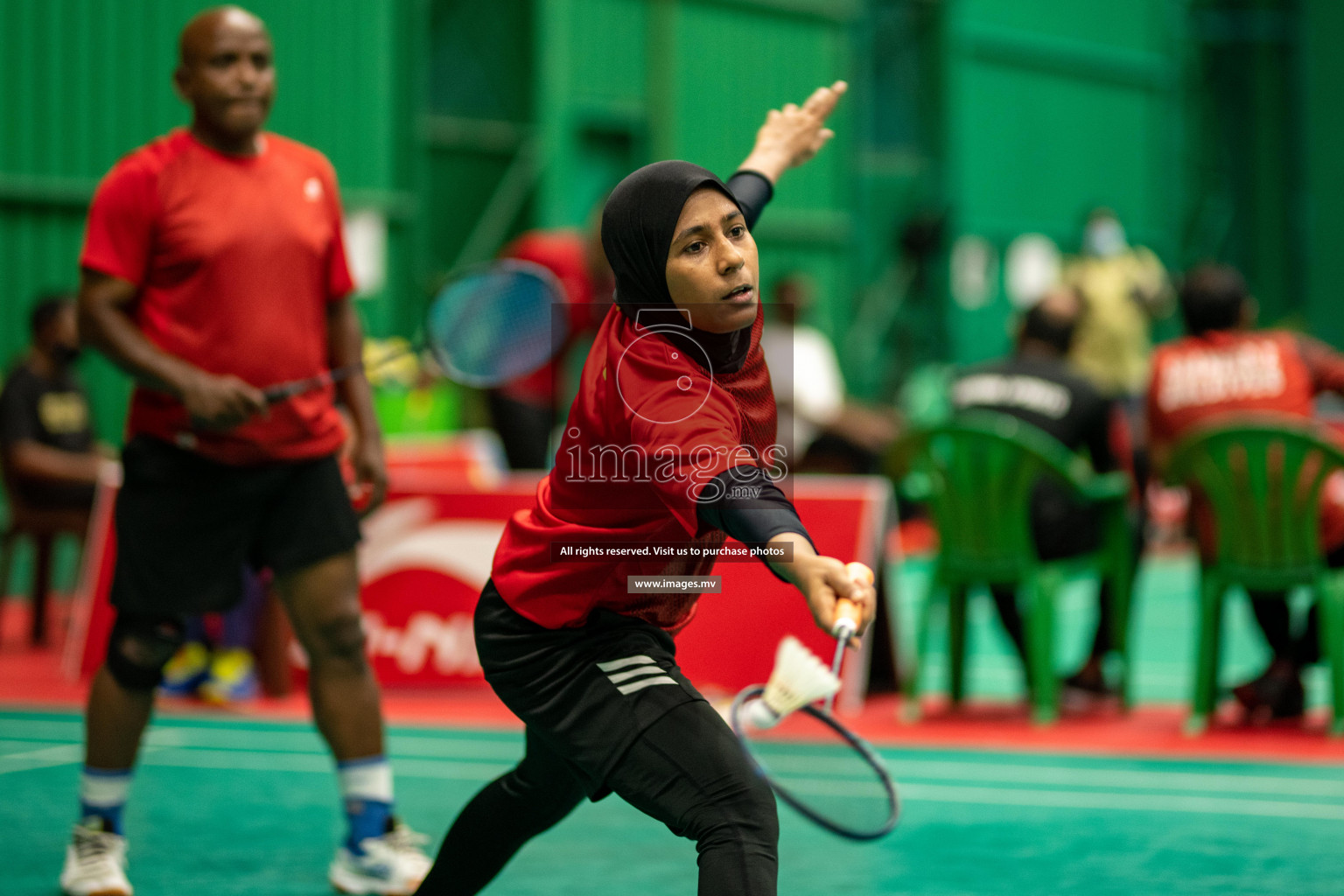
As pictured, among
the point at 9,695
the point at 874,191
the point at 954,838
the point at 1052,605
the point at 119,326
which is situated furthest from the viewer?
the point at 874,191

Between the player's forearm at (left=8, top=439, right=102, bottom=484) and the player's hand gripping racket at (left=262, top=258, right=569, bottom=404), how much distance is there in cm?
393

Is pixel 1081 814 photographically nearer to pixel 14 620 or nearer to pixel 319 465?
pixel 319 465

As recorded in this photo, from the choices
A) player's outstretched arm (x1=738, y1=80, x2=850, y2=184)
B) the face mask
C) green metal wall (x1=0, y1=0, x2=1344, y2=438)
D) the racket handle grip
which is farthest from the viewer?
the face mask

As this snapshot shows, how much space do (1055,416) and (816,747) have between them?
2.66m

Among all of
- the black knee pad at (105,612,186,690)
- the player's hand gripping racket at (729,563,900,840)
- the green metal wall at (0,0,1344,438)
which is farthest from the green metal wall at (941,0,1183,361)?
the black knee pad at (105,612,186,690)

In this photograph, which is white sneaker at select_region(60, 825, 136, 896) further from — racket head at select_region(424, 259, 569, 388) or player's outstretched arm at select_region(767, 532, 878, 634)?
player's outstretched arm at select_region(767, 532, 878, 634)

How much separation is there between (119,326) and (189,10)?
27.5ft

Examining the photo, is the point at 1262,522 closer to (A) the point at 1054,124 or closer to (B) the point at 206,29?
(B) the point at 206,29

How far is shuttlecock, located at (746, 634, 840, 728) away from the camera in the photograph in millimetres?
2559

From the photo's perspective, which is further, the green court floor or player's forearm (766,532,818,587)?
the green court floor

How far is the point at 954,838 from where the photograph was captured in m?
4.67

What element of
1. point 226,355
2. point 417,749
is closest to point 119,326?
point 226,355

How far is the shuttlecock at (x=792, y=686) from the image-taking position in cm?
256

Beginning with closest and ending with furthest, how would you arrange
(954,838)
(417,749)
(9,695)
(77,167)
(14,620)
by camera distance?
(954,838) → (417,749) → (9,695) → (14,620) → (77,167)
